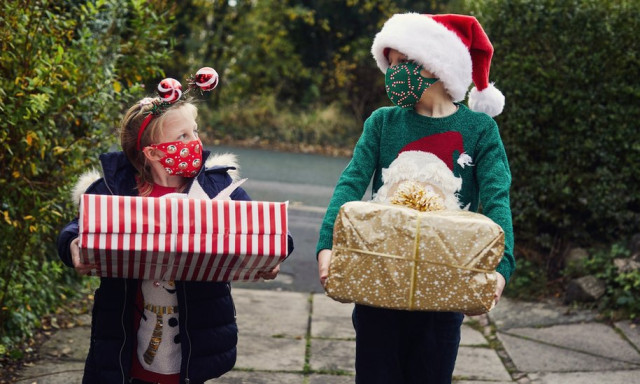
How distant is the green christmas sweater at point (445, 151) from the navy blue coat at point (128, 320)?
1.05 ft

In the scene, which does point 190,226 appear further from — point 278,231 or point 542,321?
point 542,321

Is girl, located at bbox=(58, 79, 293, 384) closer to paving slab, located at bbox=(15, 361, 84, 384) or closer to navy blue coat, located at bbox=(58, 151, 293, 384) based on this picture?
navy blue coat, located at bbox=(58, 151, 293, 384)

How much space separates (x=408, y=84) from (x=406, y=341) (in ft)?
2.92

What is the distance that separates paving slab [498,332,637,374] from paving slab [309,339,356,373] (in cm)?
93

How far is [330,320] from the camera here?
5.04m

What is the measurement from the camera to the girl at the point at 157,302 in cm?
266

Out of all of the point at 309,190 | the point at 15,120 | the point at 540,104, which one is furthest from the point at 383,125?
the point at 309,190

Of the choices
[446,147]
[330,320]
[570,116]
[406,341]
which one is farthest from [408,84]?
[570,116]

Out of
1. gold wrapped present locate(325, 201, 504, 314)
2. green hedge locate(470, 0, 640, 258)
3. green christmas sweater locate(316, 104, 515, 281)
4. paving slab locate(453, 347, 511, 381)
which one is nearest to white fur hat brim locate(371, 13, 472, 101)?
green christmas sweater locate(316, 104, 515, 281)

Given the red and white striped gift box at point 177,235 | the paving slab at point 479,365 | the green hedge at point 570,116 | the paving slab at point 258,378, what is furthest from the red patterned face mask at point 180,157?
the green hedge at point 570,116

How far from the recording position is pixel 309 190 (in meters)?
10.3

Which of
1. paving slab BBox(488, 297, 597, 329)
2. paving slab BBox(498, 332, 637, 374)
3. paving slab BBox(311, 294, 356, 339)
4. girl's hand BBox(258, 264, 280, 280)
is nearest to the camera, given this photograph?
girl's hand BBox(258, 264, 280, 280)

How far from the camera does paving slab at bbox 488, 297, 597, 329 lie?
506 cm

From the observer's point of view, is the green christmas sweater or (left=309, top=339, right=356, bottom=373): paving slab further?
(left=309, top=339, right=356, bottom=373): paving slab
